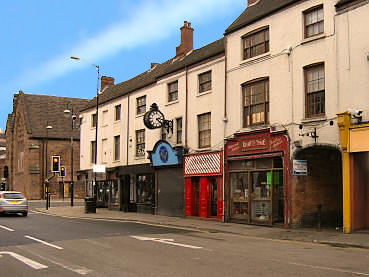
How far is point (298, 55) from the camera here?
19766mm

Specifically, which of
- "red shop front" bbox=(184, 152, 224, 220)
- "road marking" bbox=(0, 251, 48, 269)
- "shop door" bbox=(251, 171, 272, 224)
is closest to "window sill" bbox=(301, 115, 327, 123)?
"shop door" bbox=(251, 171, 272, 224)

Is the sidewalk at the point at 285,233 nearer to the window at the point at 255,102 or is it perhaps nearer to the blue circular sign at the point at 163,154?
Answer: the window at the point at 255,102

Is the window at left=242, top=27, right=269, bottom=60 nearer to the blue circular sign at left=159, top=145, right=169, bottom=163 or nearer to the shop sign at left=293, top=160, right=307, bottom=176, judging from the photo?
the shop sign at left=293, top=160, right=307, bottom=176

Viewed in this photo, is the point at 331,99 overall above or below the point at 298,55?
below

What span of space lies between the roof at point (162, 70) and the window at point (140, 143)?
305cm

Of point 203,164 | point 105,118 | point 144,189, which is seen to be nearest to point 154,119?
point 203,164

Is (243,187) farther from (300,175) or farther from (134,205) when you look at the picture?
(134,205)

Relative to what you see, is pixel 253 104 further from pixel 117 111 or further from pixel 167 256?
pixel 117 111

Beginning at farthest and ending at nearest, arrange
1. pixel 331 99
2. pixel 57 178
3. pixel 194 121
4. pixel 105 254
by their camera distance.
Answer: pixel 57 178 → pixel 194 121 → pixel 331 99 → pixel 105 254

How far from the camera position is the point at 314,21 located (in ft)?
63.8

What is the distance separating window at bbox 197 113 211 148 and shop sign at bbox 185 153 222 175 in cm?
79

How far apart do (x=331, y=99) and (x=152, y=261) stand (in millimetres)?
10684

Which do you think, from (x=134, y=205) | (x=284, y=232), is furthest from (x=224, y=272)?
(x=134, y=205)

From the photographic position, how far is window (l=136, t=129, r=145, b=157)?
1234 inches
